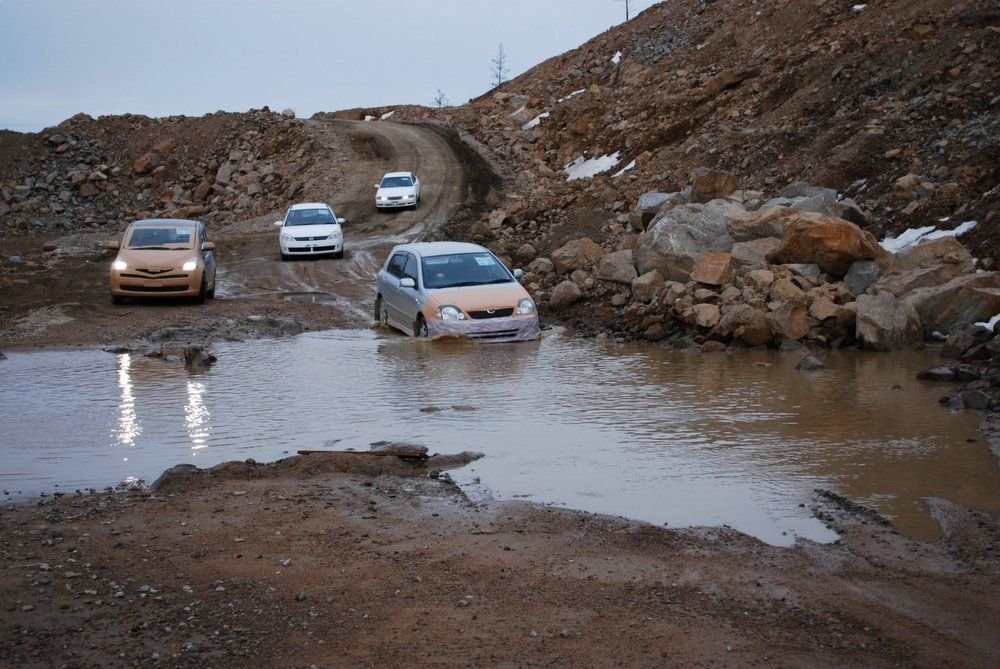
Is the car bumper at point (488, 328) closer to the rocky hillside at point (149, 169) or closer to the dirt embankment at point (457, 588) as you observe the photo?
the dirt embankment at point (457, 588)

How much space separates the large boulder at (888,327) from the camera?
16.4 metres

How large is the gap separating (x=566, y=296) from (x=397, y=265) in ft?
12.5

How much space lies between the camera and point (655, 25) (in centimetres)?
5291

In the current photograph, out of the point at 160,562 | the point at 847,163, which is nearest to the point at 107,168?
the point at 847,163

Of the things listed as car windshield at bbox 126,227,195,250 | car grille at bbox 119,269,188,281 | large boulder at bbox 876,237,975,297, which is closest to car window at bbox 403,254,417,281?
car grille at bbox 119,269,188,281

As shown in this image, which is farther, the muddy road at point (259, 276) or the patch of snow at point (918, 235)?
the patch of snow at point (918, 235)

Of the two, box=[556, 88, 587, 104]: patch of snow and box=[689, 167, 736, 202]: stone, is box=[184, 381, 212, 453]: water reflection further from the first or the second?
box=[556, 88, 587, 104]: patch of snow

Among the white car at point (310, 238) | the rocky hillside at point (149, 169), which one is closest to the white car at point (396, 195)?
the rocky hillside at point (149, 169)

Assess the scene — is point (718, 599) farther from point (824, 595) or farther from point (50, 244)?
point (50, 244)

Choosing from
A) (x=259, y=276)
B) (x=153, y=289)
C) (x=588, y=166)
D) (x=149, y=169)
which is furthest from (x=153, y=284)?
(x=149, y=169)

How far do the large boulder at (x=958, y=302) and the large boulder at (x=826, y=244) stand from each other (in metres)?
1.51

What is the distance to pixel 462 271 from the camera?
17.9 metres

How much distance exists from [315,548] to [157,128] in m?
48.8

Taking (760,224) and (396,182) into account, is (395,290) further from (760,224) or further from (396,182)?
(396,182)
